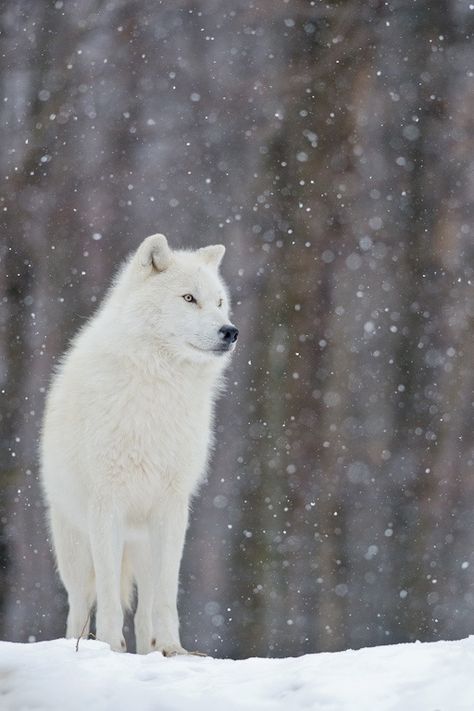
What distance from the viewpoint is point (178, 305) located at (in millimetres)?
5527

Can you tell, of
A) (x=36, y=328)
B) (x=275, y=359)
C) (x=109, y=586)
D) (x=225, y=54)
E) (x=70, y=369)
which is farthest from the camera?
(x=225, y=54)

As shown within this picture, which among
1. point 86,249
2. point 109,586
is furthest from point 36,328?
point 109,586

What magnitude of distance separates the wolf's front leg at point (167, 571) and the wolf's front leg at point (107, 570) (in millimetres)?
185

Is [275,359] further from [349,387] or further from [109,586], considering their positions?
[109,586]

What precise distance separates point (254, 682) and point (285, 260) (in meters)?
8.61

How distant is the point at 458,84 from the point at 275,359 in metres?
4.30

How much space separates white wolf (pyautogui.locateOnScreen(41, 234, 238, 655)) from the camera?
5309mm

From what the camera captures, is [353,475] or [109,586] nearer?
[109,586]

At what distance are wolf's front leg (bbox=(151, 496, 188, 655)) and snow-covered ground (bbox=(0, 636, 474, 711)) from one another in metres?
1.48

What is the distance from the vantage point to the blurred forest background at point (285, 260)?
10.9 m

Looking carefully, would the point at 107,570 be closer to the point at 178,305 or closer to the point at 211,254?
the point at 178,305

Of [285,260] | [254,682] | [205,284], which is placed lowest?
[285,260]

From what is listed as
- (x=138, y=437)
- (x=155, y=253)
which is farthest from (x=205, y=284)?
(x=138, y=437)

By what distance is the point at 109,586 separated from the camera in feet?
17.1
